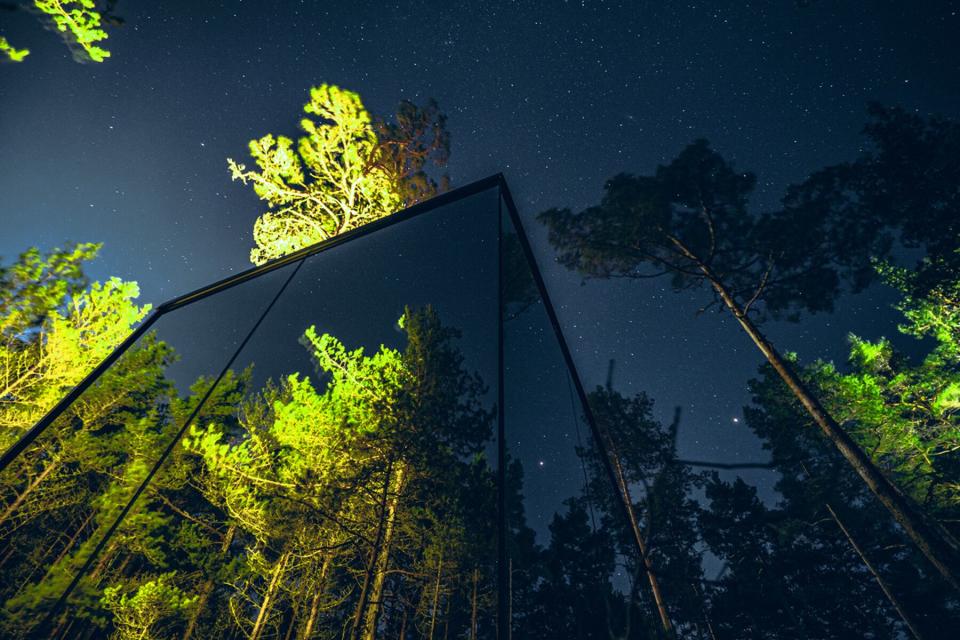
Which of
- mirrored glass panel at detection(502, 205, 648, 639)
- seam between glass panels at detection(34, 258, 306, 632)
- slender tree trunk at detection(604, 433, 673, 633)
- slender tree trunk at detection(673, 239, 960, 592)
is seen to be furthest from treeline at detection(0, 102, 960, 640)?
seam between glass panels at detection(34, 258, 306, 632)

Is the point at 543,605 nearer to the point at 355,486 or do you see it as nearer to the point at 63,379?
the point at 355,486

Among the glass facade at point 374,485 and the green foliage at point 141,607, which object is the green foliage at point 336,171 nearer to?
the glass facade at point 374,485

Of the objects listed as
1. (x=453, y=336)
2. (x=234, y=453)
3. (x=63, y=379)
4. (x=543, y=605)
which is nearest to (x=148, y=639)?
(x=234, y=453)

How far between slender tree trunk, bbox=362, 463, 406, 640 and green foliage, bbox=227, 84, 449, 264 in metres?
7.85

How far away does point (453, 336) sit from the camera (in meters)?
14.4

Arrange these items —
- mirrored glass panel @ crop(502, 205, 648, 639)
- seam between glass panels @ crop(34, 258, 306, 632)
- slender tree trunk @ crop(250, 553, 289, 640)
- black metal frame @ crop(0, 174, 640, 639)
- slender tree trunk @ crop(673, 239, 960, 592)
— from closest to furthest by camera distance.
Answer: black metal frame @ crop(0, 174, 640, 639) → seam between glass panels @ crop(34, 258, 306, 632) → slender tree trunk @ crop(673, 239, 960, 592) → slender tree trunk @ crop(250, 553, 289, 640) → mirrored glass panel @ crop(502, 205, 648, 639)

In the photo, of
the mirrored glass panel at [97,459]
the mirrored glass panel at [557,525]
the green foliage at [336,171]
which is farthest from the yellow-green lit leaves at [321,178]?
the mirrored glass panel at [557,525]

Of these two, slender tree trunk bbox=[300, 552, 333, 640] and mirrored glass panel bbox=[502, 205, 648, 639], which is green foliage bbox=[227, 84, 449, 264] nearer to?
mirrored glass panel bbox=[502, 205, 648, 639]

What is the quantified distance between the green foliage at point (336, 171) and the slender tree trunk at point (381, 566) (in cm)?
785

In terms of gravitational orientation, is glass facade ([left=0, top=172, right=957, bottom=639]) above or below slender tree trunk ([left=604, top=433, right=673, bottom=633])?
above

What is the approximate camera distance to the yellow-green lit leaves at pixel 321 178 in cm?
1159

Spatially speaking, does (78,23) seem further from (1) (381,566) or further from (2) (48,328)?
(1) (381,566)

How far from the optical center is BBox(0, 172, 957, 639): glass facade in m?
10.6

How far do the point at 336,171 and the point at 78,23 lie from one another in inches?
324
